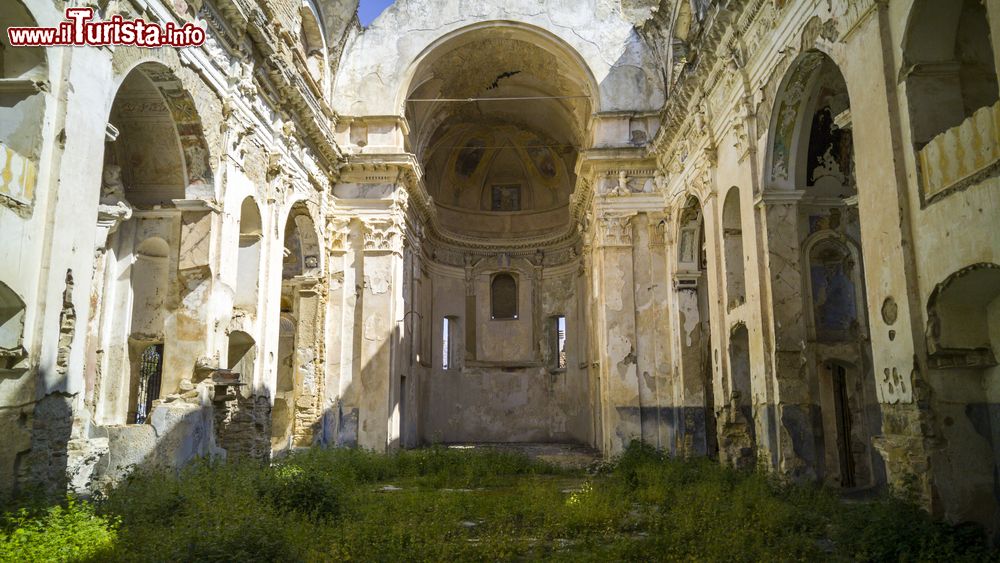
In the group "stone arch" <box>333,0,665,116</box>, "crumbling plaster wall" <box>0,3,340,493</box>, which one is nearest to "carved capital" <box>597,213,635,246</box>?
"stone arch" <box>333,0,665,116</box>

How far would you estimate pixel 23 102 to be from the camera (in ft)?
24.0

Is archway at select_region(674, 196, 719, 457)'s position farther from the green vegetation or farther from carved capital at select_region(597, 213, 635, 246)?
the green vegetation

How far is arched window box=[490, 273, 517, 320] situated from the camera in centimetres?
2703

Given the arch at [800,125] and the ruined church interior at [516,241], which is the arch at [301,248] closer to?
the ruined church interior at [516,241]

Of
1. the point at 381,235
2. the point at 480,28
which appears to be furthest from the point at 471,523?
the point at 480,28

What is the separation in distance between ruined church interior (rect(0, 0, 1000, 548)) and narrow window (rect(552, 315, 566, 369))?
11 centimetres

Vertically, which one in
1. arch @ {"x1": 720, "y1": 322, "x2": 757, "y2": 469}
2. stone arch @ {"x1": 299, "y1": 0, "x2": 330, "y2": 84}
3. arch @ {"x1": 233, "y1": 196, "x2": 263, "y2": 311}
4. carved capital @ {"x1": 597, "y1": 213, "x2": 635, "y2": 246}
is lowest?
arch @ {"x1": 720, "y1": 322, "x2": 757, "y2": 469}

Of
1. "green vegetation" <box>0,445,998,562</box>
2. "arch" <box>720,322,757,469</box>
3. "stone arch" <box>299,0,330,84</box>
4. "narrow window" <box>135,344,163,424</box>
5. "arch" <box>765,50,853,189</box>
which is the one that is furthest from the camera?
"narrow window" <box>135,344,163,424</box>

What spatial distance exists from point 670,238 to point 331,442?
961cm

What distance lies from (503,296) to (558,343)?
108 inches

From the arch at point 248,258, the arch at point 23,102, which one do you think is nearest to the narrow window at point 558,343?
the arch at point 248,258

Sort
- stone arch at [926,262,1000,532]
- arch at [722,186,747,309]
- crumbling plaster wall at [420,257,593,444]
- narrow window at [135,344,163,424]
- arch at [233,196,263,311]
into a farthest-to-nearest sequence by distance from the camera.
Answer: crumbling plaster wall at [420,257,593,444]
narrow window at [135,344,163,424]
arch at [233,196,263,311]
arch at [722,186,747,309]
stone arch at [926,262,1000,532]

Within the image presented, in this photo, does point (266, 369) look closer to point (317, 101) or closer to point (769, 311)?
point (317, 101)

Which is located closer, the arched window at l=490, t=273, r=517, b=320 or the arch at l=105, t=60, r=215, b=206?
the arch at l=105, t=60, r=215, b=206
